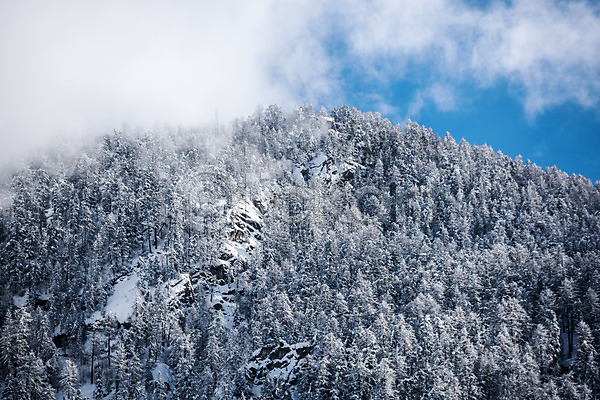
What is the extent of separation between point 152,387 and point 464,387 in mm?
53210

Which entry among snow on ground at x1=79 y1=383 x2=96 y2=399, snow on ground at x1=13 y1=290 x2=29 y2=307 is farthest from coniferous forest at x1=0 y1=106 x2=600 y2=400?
snow on ground at x1=13 y1=290 x2=29 y2=307

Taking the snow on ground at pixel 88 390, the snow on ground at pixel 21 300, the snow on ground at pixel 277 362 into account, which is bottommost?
the snow on ground at pixel 88 390

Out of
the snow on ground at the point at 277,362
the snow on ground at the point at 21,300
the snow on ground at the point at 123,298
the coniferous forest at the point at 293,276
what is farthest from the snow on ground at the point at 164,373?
the snow on ground at the point at 21,300

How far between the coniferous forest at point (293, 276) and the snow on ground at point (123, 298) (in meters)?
0.32

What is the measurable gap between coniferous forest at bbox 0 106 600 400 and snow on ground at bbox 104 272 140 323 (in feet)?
1.03

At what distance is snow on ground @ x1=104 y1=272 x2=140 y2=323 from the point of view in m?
102

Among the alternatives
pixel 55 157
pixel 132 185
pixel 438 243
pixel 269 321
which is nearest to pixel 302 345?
pixel 269 321

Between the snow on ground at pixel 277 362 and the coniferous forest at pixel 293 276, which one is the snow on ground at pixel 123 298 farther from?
the snow on ground at pixel 277 362

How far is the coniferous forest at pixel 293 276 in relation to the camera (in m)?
76.3

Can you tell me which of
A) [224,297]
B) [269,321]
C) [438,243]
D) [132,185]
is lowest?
[269,321]

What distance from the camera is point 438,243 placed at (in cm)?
11819

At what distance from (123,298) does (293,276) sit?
38.2 meters

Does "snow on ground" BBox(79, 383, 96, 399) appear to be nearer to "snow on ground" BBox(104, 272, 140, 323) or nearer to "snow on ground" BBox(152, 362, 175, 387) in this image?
"snow on ground" BBox(152, 362, 175, 387)

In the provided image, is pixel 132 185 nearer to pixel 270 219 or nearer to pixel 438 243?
pixel 270 219
